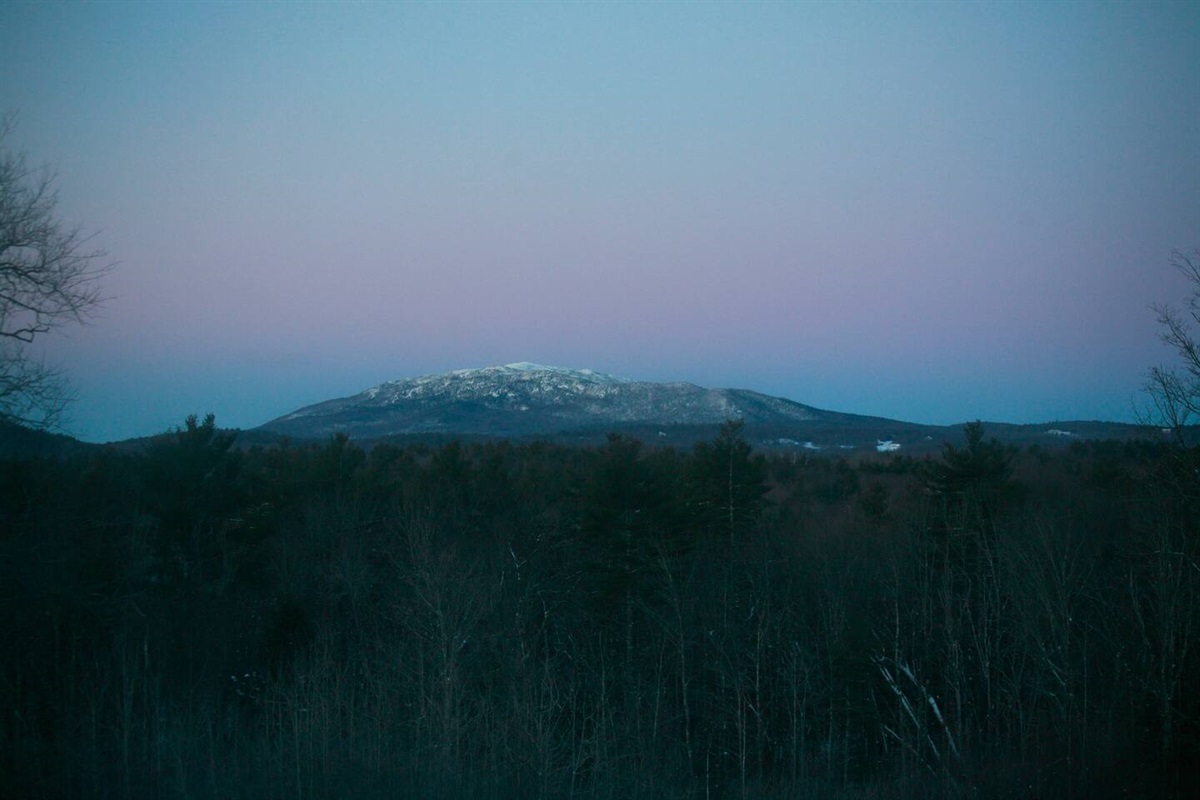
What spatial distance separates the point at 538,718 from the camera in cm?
1005

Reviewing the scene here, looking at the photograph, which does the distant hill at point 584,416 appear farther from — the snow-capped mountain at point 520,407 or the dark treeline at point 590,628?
the dark treeline at point 590,628

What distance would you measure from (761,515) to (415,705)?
657 inches

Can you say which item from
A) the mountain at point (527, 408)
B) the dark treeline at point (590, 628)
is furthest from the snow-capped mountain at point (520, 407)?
the dark treeline at point (590, 628)

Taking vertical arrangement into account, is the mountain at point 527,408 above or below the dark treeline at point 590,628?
above

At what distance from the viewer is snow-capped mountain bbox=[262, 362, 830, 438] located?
76000mm

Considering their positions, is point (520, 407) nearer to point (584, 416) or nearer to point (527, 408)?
point (527, 408)

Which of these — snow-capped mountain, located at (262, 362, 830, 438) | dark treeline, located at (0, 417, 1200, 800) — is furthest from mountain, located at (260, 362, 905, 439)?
dark treeline, located at (0, 417, 1200, 800)

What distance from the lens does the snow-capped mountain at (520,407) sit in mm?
76000

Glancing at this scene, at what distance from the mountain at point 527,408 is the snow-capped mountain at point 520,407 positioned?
0.31 ft

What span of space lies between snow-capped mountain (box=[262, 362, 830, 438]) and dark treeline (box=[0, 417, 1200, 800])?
41.4m

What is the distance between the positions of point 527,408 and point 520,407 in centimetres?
74

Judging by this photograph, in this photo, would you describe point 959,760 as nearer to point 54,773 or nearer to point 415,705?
point 415,705

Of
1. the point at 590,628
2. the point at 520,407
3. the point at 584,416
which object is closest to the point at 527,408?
the point at 520,407

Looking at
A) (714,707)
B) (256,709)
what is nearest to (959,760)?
(714,707)
